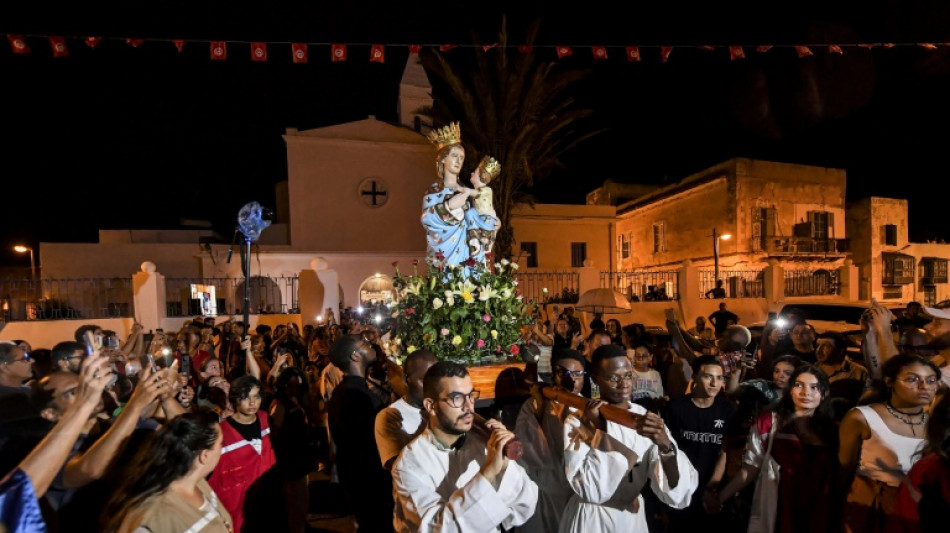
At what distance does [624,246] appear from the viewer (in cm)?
3117

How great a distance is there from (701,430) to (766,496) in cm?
54

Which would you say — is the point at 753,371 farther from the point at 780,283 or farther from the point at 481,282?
the point at 780,283

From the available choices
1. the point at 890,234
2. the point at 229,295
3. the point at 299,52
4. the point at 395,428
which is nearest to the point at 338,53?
the point at 299,52

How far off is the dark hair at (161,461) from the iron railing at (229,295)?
45.4 feet

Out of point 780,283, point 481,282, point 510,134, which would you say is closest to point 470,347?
point 481,282

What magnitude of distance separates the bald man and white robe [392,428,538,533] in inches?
14.3

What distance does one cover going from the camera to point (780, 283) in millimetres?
15695

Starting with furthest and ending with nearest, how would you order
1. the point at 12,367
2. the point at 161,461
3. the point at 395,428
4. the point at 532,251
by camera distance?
the point at 532,251 → the point at 12,367 → the point at 395,428 → the point at 161,461

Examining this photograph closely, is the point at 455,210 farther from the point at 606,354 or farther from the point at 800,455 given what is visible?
the point at 800,455

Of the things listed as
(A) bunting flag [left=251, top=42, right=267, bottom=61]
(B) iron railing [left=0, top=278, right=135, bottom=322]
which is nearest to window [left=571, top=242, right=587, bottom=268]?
(B) iron railing [left=0, top=278, right=135, bottom=322]

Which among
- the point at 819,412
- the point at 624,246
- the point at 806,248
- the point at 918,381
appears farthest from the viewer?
the point at 624,246

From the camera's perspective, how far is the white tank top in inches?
111

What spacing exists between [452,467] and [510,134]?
14592 millimetres

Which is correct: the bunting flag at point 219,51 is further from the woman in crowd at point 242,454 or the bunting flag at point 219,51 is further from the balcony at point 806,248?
the balcony at point 806,248
